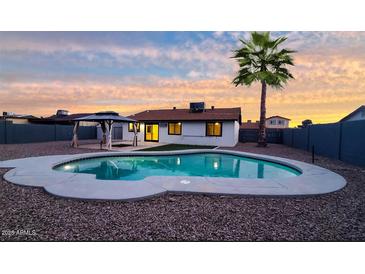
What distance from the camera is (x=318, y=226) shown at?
11.8ft

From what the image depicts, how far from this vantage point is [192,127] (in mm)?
20250

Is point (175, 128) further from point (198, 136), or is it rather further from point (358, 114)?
point (358, 114)

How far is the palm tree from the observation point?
55.2ft

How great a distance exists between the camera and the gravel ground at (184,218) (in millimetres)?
3268

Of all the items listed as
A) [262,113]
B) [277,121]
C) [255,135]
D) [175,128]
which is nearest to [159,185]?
[262,113]

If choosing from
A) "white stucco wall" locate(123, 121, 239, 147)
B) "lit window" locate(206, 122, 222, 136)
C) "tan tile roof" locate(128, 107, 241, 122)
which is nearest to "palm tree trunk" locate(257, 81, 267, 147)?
"tan tile roof" locate(128, 107, 241, 122)

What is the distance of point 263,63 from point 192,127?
844 cm

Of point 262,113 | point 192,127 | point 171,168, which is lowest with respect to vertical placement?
point 171,168

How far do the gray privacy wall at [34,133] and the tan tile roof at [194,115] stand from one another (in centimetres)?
814

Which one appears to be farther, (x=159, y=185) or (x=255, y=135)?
(x=255, y=135)

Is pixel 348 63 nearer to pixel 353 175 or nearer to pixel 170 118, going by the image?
pixel 353 175

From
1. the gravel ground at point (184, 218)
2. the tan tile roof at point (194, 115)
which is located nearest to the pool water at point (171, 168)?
the gravel ground at point (184, 218)
